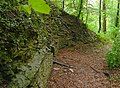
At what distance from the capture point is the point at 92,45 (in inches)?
538

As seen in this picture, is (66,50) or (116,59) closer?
(116,59)

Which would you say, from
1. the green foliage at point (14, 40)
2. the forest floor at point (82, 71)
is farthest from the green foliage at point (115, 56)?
the green foliage at point (14, 40)

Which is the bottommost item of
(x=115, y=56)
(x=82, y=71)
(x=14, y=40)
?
(x=82, y=71)

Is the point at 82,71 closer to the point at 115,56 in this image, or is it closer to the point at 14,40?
the point at 115,56

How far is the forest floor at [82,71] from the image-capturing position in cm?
796

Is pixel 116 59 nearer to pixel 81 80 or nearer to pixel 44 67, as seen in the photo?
pixel 81 80

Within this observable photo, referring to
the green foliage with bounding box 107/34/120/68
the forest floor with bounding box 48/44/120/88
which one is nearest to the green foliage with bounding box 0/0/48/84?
the forest floor with bounding box 48/44/120/88

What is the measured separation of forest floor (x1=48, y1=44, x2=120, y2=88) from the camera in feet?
26.1

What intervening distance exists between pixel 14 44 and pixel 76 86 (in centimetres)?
338

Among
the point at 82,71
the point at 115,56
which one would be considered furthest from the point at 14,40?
the point at 115,56

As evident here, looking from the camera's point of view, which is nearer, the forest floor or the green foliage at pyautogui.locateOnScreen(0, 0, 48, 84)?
the green foliage at pyautogui.locateOnScreen(0, 0, 48, 84)

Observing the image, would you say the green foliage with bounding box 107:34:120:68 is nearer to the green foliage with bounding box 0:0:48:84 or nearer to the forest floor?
the forest floor

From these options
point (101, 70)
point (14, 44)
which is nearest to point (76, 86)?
point (101, 70)

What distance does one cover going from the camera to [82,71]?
367 inches
